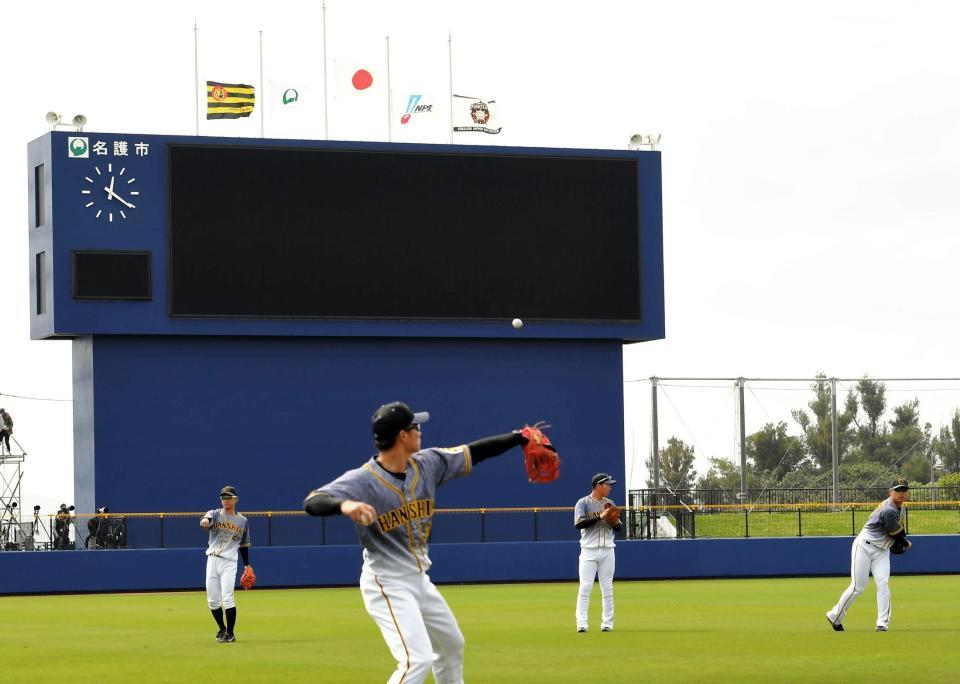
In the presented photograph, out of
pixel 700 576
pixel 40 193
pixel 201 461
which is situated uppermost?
pixel 40 193

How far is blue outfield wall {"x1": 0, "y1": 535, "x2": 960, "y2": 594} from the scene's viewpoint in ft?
119

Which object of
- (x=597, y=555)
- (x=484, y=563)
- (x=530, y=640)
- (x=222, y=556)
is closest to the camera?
(x=530, y=640)

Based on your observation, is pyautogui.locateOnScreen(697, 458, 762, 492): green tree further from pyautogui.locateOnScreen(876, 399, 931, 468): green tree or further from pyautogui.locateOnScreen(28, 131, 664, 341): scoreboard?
pyautogui.locateOnScreen(28, 131, 664, 341): scoreboard

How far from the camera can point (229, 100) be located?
3956 centimetres

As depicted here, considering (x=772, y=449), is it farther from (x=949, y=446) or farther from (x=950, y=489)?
(x=950, y=489)

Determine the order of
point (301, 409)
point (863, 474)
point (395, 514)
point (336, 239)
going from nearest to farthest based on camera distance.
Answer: point (395, 514) < point (336, 239) < point (301, 409) < point (863, 474)

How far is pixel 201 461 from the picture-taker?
38344mm

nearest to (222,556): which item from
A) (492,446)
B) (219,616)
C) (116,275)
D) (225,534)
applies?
(225,534)

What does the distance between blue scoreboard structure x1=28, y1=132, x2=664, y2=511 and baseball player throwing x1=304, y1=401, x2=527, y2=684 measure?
28.3m

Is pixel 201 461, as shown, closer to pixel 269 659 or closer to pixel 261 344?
pixel 261 344

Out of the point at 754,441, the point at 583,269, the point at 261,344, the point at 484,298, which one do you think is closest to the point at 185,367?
the point at 261,344

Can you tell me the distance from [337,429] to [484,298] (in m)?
4.86

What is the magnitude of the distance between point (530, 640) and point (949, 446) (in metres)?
72.7

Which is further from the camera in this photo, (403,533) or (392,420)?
(403,533)
